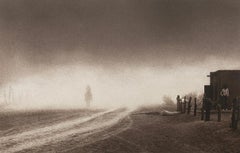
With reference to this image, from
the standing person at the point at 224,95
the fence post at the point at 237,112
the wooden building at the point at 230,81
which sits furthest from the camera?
the wooden building at the point at 230,81

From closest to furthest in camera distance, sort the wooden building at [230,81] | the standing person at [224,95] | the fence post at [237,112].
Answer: the fence post at [237,112] < the standing person at [224,95] < the wooden building at [230,81]

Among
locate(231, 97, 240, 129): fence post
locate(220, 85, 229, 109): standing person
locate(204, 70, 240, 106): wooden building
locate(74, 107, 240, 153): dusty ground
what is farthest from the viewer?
locate(204, 70, 240, 106): wooden building

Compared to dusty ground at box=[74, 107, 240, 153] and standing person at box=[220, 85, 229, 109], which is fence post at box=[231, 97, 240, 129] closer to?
dusty ground at box=[74, 107, 240, 153]

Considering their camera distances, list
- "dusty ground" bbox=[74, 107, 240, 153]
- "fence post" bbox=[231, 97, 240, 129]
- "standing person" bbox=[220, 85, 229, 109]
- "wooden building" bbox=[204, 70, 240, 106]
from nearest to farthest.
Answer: "dusty ground" bbox=[74, 107, 240, 153] < "fence post" bbox=[231, 97, 240, 129] < "standing person" bbox=[220, 85, 229, 109] < "wooden building" bbox=[204, 70, 240, 106]

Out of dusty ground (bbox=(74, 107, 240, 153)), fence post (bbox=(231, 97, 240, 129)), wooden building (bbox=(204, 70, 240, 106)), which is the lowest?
dusty ground (bbox=(74, 107, 240, 153))

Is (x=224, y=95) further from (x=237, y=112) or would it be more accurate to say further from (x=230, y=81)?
(x=237, y=112)

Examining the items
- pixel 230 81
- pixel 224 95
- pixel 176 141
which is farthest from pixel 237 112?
pixel 230 81

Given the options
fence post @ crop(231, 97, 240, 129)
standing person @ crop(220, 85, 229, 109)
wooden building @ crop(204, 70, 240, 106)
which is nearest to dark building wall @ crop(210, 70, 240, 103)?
wooden building @ crop(204, 70, 240, 106)

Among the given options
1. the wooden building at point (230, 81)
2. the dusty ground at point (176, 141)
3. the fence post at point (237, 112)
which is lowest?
the dusty ground at point (176, 141)

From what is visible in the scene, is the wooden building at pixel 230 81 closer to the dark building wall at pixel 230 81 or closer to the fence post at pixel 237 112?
the dark building wall at pixel 230 81

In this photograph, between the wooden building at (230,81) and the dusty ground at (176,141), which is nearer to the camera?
the dusty ground at (176,141)

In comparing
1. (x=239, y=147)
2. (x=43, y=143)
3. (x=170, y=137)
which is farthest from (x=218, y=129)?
(x=43, y=143)

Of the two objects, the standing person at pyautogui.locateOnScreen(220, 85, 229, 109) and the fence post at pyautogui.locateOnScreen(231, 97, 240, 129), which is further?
the standing person at pyautogui.locateOnScreen(220, 85, 229, 109)

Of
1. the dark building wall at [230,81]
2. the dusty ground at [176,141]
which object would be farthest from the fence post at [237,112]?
the dark building wall at [230,81]
